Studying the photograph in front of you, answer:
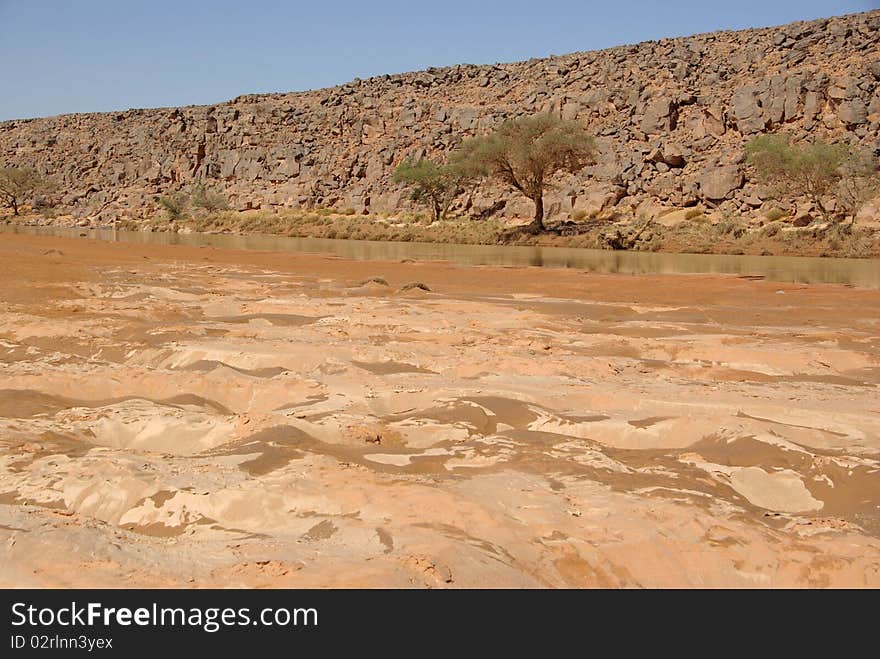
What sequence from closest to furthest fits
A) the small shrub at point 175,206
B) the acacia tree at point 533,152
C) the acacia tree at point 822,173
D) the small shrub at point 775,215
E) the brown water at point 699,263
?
the brown water at point 699,263
the acacia tree at point 822,173
the small shrub at point 775,215
the acacia tree at point 533,152
the small shrub at point 175,206

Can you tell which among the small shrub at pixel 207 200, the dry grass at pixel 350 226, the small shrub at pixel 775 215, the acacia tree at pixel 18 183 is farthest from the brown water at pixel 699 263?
the acacia tree at pixel 18 183

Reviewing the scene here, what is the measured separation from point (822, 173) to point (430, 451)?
30.2 m

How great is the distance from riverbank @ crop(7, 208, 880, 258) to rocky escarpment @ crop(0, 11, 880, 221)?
139 inches

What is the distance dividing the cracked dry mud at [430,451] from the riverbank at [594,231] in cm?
2047

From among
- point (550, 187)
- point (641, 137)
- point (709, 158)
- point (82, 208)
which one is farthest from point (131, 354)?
point (82, 208)

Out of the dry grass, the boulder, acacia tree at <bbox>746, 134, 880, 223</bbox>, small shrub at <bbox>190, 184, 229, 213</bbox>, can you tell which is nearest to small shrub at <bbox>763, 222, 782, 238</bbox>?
acacia tree at <bbox>746, 134, 880, 223</bbox>

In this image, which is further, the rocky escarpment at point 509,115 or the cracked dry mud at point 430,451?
the rocky escarpment at point 509,115

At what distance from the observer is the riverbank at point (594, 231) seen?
2814 centimetres

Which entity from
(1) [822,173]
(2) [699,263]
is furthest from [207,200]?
(1) [822,173]

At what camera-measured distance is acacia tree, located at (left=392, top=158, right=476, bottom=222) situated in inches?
1768

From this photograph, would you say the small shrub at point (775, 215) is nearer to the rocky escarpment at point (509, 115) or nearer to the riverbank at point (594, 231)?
the riverbank at point (594, 231)

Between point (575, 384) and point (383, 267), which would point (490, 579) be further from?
point (383, 267)

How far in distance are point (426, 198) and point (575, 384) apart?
4217 centimetres

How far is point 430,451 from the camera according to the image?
469 centimetres
